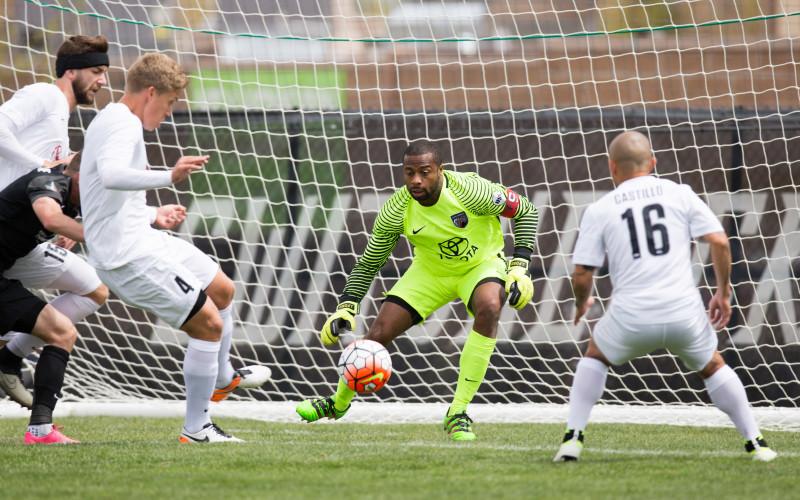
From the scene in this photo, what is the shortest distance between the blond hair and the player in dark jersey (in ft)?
2.32

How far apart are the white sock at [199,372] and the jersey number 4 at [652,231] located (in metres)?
2.07

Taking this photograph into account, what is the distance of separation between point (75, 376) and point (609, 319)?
205 inches

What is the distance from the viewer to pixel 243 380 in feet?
20.7

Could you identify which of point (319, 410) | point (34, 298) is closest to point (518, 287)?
point (319, 410)

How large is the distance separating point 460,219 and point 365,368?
3.44 ft

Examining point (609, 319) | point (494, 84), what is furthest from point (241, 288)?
point (609, 319)

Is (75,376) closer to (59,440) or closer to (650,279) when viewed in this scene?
(59,440)

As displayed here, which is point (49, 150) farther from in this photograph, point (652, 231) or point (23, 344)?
point (652, 231)

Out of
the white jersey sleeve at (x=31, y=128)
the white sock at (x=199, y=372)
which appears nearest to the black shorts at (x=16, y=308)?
the white jersey sleeve at (x=31, y=128)

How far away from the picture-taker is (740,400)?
470 centimetres

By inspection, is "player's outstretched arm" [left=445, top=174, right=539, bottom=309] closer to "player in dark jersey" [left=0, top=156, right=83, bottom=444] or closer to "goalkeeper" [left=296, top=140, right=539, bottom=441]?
"goalkeeper" [left=296, top=140, right=539, bottom=441]

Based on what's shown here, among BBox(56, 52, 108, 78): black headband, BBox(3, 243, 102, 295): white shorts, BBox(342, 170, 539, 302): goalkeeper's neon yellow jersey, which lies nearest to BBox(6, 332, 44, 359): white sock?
BBox(3, 243, 102, 295): white shorts

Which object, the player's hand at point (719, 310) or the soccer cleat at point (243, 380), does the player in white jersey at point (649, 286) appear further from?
the soccer cleat at point (243, 380)

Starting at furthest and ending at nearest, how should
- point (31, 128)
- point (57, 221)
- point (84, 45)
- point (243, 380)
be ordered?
point (243, 380), point (31, 128), point (84, 45), point (57, 221)
